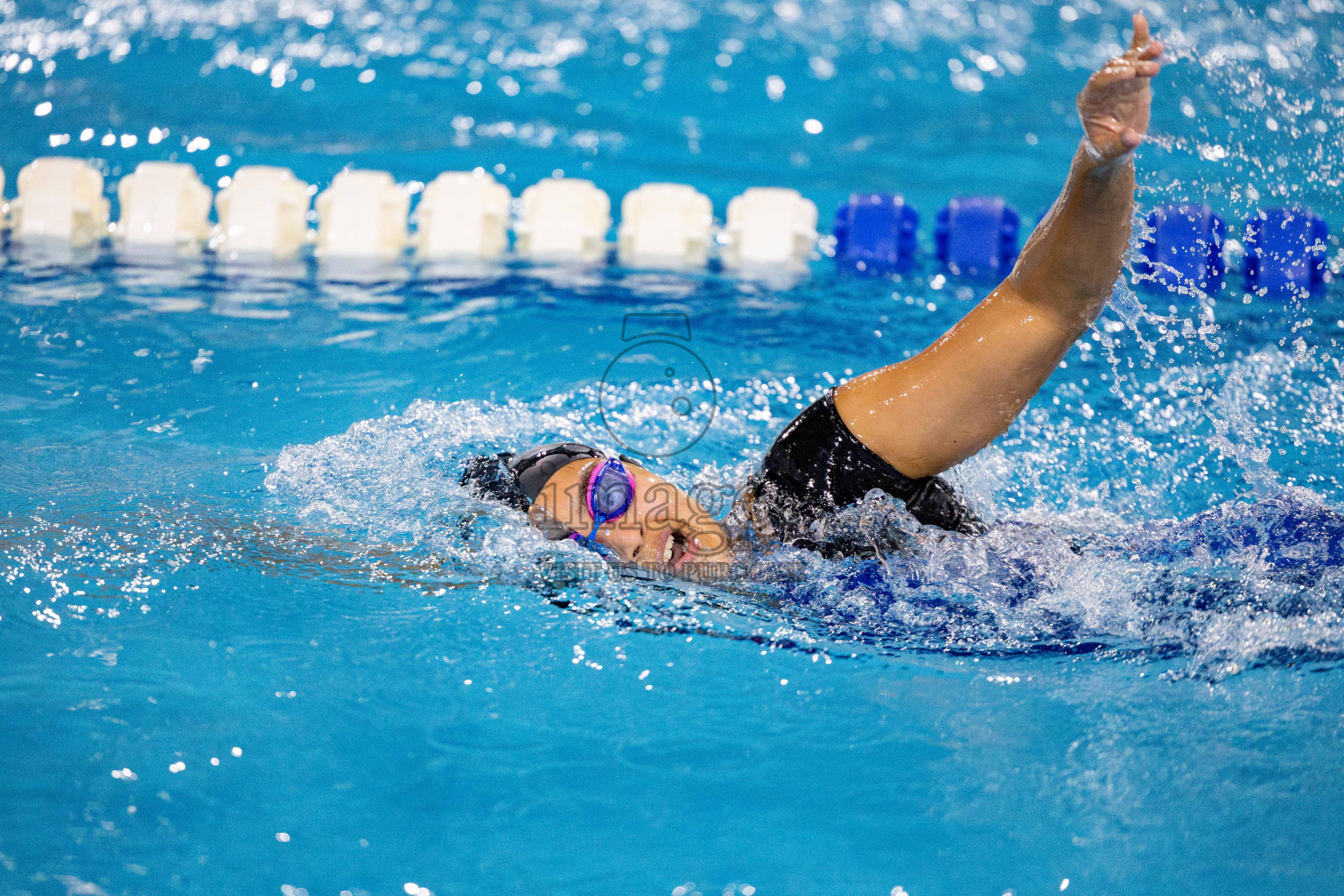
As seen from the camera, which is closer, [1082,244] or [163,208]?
[1082,244]

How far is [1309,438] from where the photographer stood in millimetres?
3580

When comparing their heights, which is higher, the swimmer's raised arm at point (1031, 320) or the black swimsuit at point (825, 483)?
the swimmer's raised arm at point (1031, 320)

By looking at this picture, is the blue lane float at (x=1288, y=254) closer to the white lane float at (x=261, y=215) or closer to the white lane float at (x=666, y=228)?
the white lane float at (x=666, y=228)

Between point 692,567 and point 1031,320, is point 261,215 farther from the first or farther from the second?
point 1031,320

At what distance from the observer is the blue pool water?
5.93ft

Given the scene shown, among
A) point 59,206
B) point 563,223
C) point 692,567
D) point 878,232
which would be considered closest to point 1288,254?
point 878,232

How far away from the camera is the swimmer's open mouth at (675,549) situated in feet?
8.04

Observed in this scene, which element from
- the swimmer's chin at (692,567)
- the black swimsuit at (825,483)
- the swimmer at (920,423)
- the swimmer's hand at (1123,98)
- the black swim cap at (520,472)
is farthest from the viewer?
the black swim cap at (520,472)

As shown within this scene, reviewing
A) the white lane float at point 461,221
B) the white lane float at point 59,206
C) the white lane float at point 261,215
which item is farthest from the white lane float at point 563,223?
the white lane float at point 59,206

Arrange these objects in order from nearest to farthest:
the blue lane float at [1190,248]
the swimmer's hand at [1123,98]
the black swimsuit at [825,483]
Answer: the swimmer's hand at [1123,98]
the black swimsuit at [825,483]
the blue lane float at [1190,248]

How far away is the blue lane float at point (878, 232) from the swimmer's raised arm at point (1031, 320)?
133 inches

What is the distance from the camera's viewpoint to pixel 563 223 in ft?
18.1

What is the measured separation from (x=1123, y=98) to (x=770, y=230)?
12.8 ft

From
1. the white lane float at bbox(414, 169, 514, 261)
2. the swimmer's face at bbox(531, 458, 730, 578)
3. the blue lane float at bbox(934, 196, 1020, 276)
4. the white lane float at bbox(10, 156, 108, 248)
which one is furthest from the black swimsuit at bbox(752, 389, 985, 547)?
the white lane float at bbox(10, 156, 108, 248)
